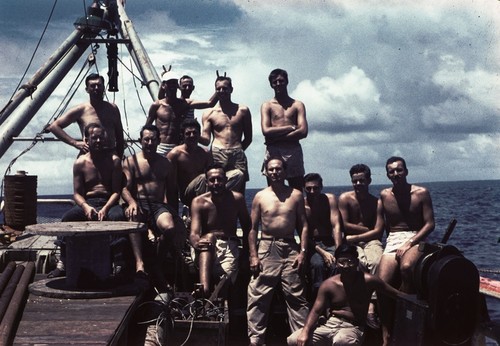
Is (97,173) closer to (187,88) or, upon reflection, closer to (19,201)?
(187,88)

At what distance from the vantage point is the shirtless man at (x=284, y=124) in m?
9.42

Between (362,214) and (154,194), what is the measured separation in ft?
9.95

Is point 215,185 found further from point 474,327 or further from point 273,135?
point 474,327

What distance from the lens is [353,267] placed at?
7.03 m

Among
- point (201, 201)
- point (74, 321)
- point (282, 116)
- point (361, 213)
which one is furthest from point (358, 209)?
point (74, 321)

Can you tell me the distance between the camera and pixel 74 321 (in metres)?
5.88

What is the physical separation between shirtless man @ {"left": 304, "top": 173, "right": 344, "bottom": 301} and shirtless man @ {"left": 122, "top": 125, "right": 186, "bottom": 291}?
1.87 m

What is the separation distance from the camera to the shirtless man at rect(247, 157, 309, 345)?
788cm

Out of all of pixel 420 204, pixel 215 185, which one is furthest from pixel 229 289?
pixel 420 204

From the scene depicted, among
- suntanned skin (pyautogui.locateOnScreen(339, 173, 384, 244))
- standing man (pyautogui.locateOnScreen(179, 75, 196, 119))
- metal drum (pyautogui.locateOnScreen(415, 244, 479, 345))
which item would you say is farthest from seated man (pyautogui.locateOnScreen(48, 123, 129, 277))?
metal drum (pyautogui.locateOnScreen(415, 244, 479, 345))

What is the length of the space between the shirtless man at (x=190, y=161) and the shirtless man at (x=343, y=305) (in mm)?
2768

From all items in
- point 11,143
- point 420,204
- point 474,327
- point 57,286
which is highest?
point 11,143

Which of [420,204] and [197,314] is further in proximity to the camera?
[420,204]

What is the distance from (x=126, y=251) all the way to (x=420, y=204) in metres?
4.05
